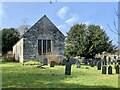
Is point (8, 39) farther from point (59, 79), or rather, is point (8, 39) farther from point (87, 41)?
point (59, 79)

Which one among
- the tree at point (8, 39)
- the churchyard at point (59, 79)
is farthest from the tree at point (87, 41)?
the churchyard at point (59, 79)

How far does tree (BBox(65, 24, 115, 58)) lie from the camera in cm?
4556

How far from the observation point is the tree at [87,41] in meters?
45.6

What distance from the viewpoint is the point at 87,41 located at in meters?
46.8

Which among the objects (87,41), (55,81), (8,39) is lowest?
(55,81)

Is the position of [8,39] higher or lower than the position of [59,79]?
higher

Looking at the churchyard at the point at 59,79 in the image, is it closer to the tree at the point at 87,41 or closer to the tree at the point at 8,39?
the tree at the point at 87,41

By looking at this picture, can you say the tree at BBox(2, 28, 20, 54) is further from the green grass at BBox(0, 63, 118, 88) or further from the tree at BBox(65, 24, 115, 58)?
the green grass at BBox(0, 63, 118, 88)

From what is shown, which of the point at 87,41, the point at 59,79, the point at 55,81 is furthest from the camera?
the point at 87,41

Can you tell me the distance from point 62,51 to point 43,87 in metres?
25.0

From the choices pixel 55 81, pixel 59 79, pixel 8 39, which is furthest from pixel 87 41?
pixel 55 81

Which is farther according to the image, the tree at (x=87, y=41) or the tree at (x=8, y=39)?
the tree at (x=8, y=39)

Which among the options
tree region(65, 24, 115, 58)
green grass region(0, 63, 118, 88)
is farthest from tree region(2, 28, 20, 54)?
green grass region(0, 63, 118, 88)

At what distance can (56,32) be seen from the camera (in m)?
35.4
